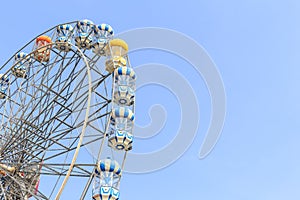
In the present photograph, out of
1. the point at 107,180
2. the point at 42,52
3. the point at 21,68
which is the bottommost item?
the point at 107,180

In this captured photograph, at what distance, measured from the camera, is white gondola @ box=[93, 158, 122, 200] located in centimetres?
1433

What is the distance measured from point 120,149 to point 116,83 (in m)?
2.73

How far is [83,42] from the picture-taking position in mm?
19297

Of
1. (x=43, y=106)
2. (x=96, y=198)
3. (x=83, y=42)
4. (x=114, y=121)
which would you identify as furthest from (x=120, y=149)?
(x=83, y=42)

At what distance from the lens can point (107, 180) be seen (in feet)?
48.8

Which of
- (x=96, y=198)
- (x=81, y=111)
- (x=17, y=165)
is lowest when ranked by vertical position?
(x=96, y=198)

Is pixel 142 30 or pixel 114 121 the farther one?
pixel 142 30

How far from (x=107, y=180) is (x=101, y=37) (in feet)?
23.0

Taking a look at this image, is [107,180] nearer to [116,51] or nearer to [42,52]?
[116,51]

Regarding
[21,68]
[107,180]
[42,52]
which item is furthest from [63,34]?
[107,180]

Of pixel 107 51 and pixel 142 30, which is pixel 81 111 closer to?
pixel 107 51

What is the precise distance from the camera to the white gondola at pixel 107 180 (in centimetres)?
1433

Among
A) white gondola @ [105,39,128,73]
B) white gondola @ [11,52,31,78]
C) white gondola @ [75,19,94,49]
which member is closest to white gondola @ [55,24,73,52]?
white gondola @ [75,19,94,49]

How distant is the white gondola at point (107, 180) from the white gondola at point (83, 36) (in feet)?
20.4
